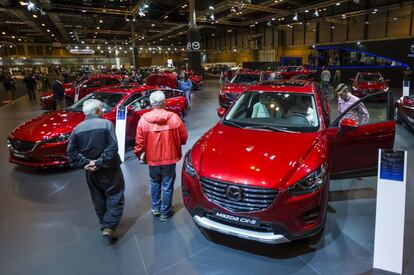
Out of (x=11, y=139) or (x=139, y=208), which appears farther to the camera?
(x=11, y=139)

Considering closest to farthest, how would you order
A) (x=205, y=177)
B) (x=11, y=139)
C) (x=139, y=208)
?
(x=205, y=177), (x=139, y=208), (x=11, y=139)

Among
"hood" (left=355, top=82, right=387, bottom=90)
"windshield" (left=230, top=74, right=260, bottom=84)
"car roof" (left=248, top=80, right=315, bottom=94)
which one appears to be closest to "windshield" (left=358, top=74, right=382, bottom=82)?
"hood" (left=355, top=82, right=387, bottom=90)

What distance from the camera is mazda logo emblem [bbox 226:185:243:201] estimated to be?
8.43 ft

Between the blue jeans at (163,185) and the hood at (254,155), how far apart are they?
0.52 meters

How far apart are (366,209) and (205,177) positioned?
2432 millimetres

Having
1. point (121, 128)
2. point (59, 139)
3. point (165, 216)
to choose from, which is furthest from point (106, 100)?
point (165, 216)

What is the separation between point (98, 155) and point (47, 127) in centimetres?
294

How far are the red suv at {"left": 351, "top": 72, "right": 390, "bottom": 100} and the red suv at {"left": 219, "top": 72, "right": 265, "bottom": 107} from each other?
4246mm

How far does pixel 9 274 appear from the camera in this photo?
9.09 ft

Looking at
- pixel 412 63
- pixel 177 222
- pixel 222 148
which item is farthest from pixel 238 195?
pixel 412 63

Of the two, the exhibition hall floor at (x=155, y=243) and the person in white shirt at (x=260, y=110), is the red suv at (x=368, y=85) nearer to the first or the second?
the exhibition hall floor at (x=155, y=243)

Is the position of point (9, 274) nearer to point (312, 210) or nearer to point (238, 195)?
point (238, 195)

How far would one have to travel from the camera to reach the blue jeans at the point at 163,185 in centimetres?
344

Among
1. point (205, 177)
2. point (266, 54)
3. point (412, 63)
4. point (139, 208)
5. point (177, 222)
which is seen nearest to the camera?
point (205, 177)
